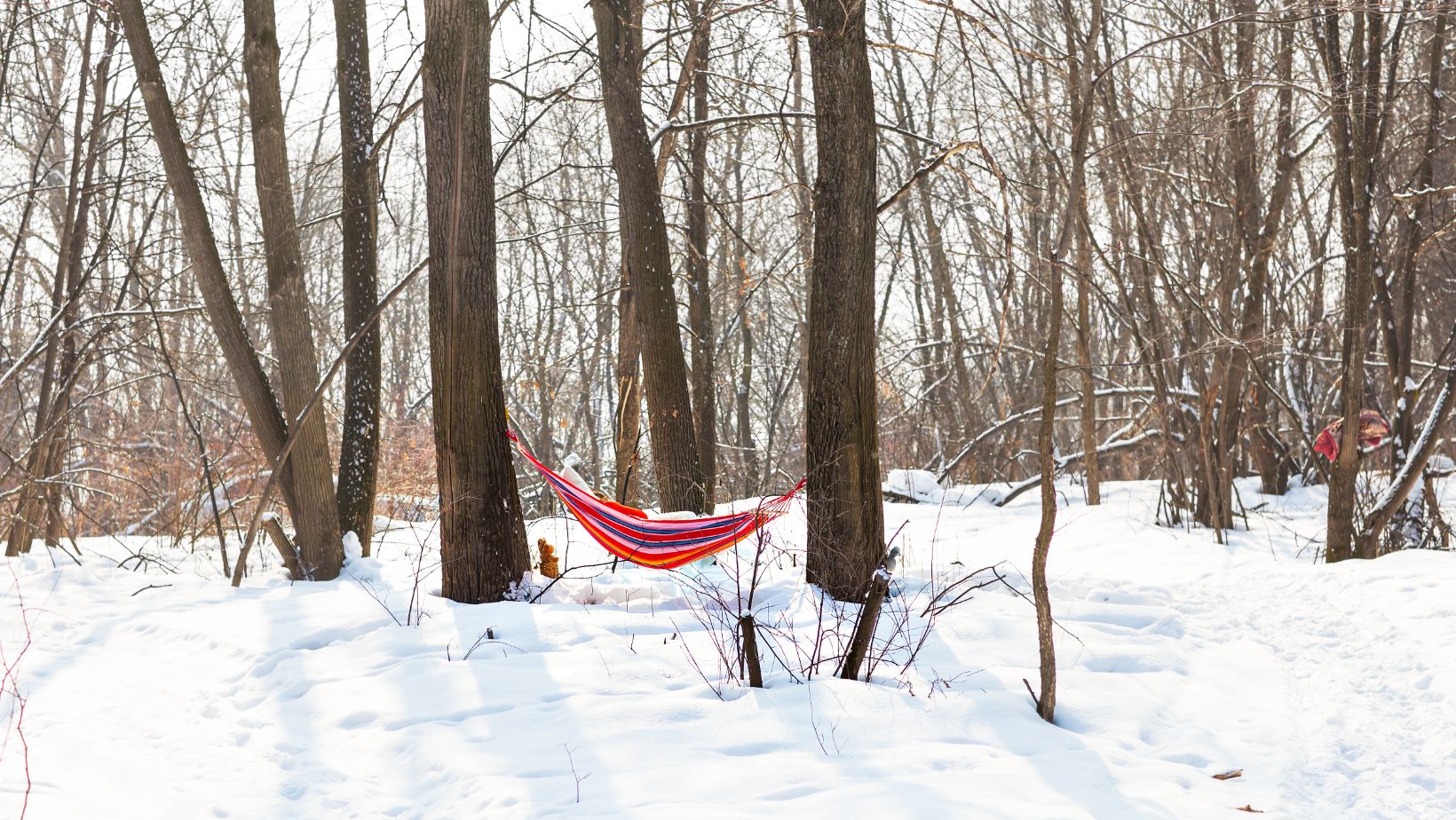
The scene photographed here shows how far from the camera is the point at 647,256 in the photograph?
5.65 metres

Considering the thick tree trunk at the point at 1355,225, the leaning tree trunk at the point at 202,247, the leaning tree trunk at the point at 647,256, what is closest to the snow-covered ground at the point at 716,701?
the thick tree trunk at the point at 1355,225

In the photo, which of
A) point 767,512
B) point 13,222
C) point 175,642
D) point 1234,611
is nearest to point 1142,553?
point 1234,611

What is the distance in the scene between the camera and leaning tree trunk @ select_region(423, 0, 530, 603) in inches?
168

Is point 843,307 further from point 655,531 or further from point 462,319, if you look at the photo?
point 462,319

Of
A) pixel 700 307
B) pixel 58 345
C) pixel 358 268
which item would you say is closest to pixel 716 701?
pixel 358 268

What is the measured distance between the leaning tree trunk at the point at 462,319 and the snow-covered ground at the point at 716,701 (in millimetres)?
299

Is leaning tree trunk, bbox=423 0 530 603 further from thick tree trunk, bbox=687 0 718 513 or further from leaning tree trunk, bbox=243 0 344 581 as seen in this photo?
thick tree trunk, bbox=687 0 718 513

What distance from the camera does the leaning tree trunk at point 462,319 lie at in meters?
4.28

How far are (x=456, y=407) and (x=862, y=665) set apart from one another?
6.60 ft

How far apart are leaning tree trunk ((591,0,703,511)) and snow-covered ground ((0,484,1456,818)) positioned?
3.21 feet

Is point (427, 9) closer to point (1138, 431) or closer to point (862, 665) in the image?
point (862, 665)

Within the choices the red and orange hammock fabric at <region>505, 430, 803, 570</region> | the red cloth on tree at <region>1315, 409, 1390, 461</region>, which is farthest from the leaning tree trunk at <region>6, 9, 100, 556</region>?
the red cloth on tree at <region>1315, 409, 1390, 461</region>

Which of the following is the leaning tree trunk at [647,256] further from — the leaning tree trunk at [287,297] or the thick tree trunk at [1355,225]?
the thick tree trunk at [1355,225]

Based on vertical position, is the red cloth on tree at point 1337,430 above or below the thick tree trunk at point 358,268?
below
